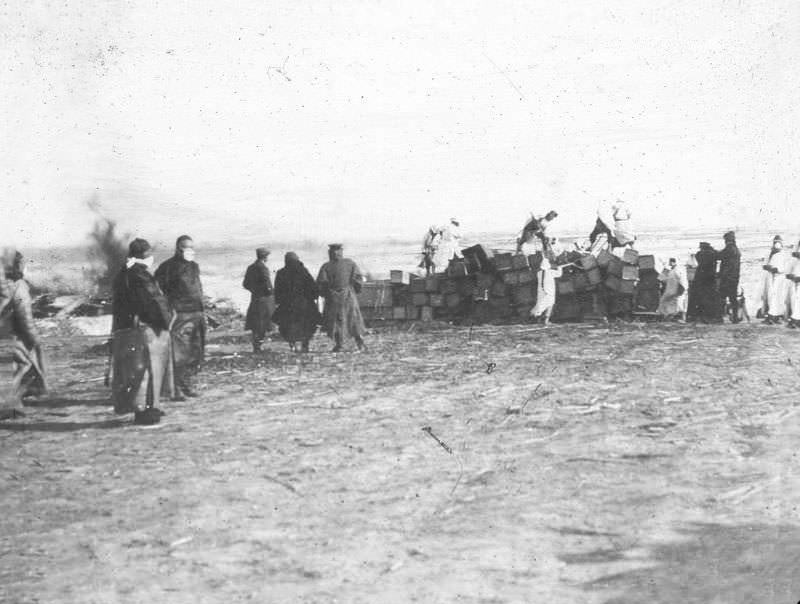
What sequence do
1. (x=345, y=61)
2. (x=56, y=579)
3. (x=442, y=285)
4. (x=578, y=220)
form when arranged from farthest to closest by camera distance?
(x=442, y=285)
(x=578, y=220)
(x=345, y=61)
(x=56, y=579)

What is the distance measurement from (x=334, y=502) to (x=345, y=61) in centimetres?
219

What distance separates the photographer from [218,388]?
17.1ft

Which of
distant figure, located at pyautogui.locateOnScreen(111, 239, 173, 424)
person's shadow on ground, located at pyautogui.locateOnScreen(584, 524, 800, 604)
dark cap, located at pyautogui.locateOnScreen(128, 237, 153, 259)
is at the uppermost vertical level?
dark cap, located at pyautogui.locateOnScreen(128, 237, 153, 259)

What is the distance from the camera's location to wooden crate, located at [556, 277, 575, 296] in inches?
277

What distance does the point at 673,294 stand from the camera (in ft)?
22.9

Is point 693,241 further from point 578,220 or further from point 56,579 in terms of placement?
point 56,579

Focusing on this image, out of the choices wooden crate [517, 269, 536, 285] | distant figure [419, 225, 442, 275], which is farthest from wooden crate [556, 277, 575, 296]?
distant figure [419, 225, 442, 275]

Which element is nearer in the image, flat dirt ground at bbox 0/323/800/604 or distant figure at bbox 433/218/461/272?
flat dirt ground at bbox 0/323/800/604

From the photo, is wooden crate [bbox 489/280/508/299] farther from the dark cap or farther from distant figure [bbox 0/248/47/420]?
distant figure [bbox 0/248/47/420]

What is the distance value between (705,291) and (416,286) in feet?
7.45

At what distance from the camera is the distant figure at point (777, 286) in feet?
16.6

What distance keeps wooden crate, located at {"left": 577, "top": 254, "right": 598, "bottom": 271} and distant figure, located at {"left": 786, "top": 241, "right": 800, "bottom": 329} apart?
1574mm

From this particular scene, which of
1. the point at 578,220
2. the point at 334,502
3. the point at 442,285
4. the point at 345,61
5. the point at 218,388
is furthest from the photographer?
the point at 442,285

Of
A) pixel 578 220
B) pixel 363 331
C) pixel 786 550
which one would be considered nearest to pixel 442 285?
pixel 363 331
